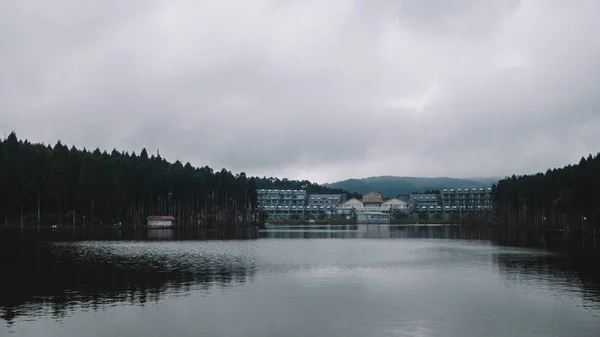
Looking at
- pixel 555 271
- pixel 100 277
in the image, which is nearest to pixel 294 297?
pixel 100 277

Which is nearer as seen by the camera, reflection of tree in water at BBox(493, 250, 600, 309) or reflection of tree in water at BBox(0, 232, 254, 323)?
reflection of tree in water at BBox(0, 232, 254, 323)

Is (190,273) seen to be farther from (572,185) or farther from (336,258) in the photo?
(572,185)

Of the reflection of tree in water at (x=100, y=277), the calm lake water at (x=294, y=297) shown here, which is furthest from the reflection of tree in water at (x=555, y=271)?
the reflection of tree in water at (x=100, y=277)

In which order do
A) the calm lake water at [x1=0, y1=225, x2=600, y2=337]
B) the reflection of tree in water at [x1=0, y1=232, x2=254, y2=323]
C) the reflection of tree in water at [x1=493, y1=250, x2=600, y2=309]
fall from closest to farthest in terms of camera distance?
the calm lake water at [x1=0, y1=225, x2=600, y2=337]
the reflection of tree in water at [x1=0, y1=232, x2=254, y2=323]
the reflection of tree in water at [x1=493, y1=250, x2=600, y2=309]

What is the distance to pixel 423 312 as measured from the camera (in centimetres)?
3553

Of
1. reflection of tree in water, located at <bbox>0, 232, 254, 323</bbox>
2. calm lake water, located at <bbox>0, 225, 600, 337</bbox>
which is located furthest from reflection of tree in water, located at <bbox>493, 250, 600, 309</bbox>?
reflection of tree in water, located at <bbox>0, 232, 254, 323</bbox>

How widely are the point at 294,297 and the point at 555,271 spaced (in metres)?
30.4

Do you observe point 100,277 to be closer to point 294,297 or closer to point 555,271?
point 294,297

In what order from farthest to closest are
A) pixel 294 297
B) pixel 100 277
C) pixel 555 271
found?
pixel 555 271 → pixel 100 277 → pixel 294 297

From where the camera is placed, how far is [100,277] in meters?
51.1

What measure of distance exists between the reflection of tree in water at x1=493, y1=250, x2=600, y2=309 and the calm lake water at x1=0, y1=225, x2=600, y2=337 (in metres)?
0.17

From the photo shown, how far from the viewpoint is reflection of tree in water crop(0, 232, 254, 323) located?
38094 mm

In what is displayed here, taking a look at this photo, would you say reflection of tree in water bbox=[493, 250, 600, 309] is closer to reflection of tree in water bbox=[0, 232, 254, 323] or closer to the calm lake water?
the calm lake water

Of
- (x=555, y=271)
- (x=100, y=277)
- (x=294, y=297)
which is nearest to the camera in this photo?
(x=294, y=297)
